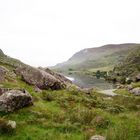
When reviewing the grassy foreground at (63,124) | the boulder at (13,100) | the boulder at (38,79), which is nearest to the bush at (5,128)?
the grassy foreground at (63,124)

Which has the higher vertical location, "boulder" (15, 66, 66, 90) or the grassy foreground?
"boulder" (15, 66, 66, 90)

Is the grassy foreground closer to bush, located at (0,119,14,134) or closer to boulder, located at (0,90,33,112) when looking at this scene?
bush, located at (0,119,14,134)

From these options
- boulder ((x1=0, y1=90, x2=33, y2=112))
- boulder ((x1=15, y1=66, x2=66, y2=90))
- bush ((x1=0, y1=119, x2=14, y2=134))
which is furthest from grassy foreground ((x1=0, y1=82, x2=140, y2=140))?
boulder ((x1=15, y1=66, x2=66, y2=90))

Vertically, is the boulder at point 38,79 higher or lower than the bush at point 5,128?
higher

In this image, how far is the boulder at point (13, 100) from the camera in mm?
22828

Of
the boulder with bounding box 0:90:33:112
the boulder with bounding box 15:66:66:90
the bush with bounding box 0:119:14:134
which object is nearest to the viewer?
the bush with bounding box 0:119:14:134

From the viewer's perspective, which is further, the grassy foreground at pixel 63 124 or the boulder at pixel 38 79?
the boulder at pixel 38 79

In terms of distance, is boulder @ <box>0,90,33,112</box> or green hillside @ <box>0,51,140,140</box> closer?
green hillside @ <box>0,51,140,140</box>

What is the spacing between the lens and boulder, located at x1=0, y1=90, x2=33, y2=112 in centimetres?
2283

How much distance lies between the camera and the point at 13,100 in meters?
23.4

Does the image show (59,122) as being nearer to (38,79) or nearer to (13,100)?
(13,100)

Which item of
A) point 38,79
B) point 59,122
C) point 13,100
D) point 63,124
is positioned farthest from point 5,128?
point 38,79

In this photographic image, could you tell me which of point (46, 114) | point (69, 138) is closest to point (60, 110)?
point (46, 114)

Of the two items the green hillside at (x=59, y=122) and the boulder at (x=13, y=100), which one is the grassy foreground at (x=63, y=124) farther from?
the boulder at (x=13, y=100)
